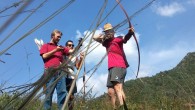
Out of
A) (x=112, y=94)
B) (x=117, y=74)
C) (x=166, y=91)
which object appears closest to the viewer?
(x=166, y=91)

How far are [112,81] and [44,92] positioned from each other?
5.48m

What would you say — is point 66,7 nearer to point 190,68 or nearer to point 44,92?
point 44,92

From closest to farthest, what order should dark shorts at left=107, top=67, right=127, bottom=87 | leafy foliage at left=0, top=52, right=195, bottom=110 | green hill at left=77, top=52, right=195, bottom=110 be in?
leafy foliage at left=0, top=52, right=195, bottom=110, green hill at left=77, top=52, right=195, bottom=110, dark shorts at left=107, top=67, right=127, bottom=87

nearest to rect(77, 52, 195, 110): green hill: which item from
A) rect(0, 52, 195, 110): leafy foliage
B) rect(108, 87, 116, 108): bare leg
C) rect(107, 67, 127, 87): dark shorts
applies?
rect(0, 52, 195, 110): leafy foliage

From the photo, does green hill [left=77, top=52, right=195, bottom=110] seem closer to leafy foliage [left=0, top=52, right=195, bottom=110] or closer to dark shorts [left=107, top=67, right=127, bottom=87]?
leafy foliage [left=0, top=52, right=195, bottom=110]

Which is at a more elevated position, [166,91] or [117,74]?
[117,74]

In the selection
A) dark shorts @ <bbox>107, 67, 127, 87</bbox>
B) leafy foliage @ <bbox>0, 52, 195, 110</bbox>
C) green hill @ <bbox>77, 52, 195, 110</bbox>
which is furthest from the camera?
dark shorts @ <bbox>107, 67, 127, 87</bbox>

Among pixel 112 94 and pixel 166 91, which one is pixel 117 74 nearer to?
pixel 112 94

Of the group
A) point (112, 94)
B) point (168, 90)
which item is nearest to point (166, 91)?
point (168, 90)

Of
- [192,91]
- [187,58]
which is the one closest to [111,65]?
[187,58]

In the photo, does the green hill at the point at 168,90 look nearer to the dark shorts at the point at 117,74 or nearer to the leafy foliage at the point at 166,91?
the leafy foliage at the point at 166,91

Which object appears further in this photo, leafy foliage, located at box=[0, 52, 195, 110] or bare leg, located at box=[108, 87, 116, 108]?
bare leg, located at box=[108, 87, 116, 108]

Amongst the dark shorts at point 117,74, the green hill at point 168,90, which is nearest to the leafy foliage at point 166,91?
the green hill at point 168,90

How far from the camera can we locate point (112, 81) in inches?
250
